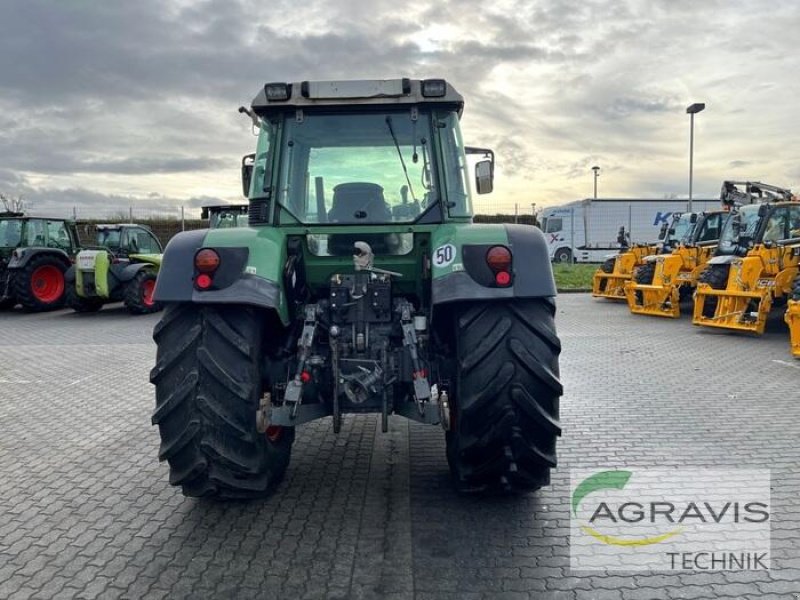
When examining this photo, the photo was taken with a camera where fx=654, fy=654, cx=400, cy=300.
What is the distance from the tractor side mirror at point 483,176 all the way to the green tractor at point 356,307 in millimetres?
326

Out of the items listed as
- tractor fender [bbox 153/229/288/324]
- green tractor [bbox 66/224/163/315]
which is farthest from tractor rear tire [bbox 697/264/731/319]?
green tractor [bbox 66/224/163/315]

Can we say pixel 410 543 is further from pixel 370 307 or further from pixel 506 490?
pixel 370 307

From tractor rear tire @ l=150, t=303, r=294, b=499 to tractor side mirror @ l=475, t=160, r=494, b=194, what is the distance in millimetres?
2022

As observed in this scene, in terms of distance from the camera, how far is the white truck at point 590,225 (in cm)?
3034

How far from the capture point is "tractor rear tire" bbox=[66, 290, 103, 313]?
14242 millimetres

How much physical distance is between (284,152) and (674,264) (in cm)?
1143

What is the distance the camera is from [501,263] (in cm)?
357

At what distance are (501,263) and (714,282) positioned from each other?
9.42 m

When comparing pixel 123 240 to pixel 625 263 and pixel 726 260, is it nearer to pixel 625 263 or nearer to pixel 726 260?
pixel 625 263

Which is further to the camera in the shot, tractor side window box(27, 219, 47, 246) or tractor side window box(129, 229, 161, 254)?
tractor side window box(129, 229, 161, 254)

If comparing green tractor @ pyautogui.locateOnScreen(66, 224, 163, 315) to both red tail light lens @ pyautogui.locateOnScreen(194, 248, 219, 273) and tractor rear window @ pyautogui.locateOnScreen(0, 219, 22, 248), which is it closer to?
tractor rear window @ pyautogui.locateOnScreen(0, 219, 22, 248)

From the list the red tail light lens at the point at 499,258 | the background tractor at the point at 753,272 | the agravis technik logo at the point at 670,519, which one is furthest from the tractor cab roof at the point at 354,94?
the background tractor at the point at 753,272

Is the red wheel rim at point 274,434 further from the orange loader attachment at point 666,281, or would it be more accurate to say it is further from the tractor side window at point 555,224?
the tractor side window at point 555,224

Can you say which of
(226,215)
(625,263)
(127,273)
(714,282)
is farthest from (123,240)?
(714,282)
